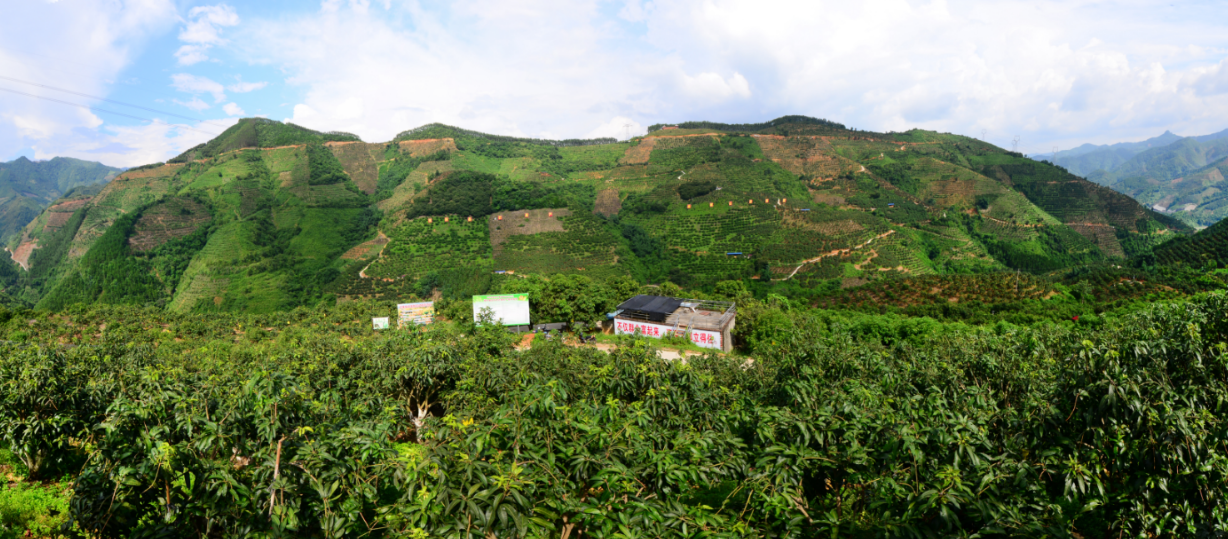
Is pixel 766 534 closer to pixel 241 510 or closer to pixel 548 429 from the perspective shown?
pixel 548 429

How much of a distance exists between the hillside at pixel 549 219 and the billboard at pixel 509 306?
14.2 meters

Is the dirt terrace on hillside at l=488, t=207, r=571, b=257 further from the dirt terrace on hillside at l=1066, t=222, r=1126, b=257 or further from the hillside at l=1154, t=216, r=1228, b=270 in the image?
the dirt terrace on hillside at l=1066, t=222, r=1126, b=257

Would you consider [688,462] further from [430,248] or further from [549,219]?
[549,219]

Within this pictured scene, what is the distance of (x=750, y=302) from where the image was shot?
38.7m

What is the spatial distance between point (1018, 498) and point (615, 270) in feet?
187

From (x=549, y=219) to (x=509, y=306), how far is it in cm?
3733

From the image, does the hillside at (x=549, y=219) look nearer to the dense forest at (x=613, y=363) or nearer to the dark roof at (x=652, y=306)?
the dense forest at (x=613, y=363)

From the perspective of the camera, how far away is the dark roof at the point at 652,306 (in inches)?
1390

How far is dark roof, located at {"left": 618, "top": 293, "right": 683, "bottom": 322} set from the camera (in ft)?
116

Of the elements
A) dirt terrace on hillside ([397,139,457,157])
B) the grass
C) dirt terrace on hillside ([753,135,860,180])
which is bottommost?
the grass

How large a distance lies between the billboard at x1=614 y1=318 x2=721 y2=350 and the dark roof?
80 cm

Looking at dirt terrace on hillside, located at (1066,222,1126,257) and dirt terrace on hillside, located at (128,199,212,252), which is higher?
dirt terrace on hillside, located at (128,199,212,252)

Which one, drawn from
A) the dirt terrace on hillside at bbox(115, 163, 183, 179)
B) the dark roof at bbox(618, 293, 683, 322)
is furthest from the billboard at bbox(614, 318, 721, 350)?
the dirt terrace on hillside at bbox(115, 163, 183, 179)

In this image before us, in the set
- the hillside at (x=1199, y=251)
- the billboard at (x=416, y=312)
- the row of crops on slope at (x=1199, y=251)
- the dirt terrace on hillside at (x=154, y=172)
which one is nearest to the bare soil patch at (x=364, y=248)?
the billboard at (x=416, y=312)
